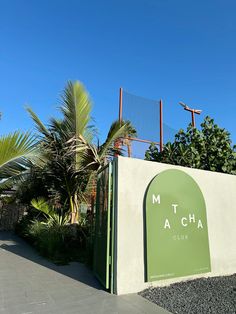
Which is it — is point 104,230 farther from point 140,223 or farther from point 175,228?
point 175,228

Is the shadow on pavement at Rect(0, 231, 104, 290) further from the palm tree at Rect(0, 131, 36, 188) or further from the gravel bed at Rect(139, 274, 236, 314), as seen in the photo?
the palm tree at Rect(0, 131, 36, 188)

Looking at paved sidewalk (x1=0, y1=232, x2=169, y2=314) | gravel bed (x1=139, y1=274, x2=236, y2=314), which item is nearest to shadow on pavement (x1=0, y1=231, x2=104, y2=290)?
paved sidewalk (x1=0, y1=232, x2=169, y2=314)

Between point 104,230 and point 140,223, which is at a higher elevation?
point 140,223

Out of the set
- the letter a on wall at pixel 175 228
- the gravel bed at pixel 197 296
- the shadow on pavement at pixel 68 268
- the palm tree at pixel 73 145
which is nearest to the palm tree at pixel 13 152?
→ the palm tree at pixel 73 145

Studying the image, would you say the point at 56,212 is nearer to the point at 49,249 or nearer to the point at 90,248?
the point at 49,249

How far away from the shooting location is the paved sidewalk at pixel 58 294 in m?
3.83

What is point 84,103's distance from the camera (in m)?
8.56

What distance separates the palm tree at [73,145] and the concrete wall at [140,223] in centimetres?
307

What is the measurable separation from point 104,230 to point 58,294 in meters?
1.28

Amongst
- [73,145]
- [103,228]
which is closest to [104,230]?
[103,228]

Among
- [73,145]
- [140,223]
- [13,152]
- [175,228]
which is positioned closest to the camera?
[140,223]

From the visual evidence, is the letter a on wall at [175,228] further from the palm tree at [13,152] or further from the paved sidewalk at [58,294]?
the palm tree at [13,152]

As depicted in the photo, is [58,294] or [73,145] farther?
[73,145]

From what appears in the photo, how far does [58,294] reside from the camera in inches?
174
